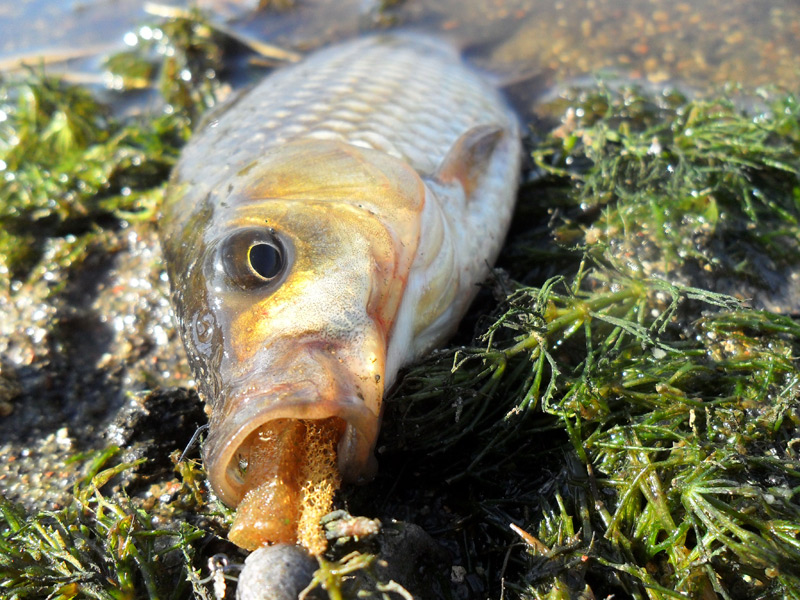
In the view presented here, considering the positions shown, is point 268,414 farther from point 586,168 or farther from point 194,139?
point 586,168

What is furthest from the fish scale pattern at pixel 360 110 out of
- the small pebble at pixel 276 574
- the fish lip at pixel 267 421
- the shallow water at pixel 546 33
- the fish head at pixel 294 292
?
the small pebble at pixel 276 574

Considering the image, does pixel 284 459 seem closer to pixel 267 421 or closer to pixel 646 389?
pixel 267 421

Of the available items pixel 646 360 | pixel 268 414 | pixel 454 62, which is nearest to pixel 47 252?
pixel 268 414

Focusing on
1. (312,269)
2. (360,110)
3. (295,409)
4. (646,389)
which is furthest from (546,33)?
(295,409)

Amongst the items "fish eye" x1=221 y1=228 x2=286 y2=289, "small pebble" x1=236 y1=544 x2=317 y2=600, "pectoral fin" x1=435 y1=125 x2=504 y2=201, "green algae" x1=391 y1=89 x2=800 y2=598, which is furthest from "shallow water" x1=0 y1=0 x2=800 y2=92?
"small pebble" x1=236 y1=544 x2=317 y2=600

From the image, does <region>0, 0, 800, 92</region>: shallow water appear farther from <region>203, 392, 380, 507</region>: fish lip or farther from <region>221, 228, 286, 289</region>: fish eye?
<region>203, 392, 380, 507</region>: fish lip
